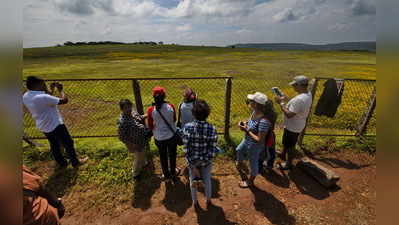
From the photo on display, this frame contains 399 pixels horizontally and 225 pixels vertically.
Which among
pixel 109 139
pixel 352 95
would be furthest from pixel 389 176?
pixel 352 95

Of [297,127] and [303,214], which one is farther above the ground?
[297,127]

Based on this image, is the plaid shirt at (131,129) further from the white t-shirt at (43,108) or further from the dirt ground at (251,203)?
the white t-shirt at (43,108)

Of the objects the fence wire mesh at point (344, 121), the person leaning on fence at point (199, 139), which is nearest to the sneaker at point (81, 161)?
the person leaning on fence at point (199, 139)

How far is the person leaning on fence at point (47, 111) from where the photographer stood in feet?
11.2

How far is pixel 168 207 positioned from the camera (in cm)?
360

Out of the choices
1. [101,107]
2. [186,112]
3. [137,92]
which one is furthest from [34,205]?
[101,107]

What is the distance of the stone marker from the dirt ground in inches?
4.4

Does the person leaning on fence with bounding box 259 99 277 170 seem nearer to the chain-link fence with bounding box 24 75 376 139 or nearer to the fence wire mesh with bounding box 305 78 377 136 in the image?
the chain-link fence with bounding box 24 75 376 139

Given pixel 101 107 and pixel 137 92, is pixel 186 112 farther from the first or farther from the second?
pixel 101 107

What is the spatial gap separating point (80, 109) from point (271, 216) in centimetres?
1009

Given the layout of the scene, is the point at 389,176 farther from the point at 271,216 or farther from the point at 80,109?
the point at 80,109

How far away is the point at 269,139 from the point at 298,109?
0.76 meters

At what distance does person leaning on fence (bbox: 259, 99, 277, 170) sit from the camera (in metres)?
3.67

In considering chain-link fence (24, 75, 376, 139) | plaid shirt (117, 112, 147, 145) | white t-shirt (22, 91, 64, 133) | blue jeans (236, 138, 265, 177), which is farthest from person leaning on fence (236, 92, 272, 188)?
white t-shirt (22, 91, 64, 133)
